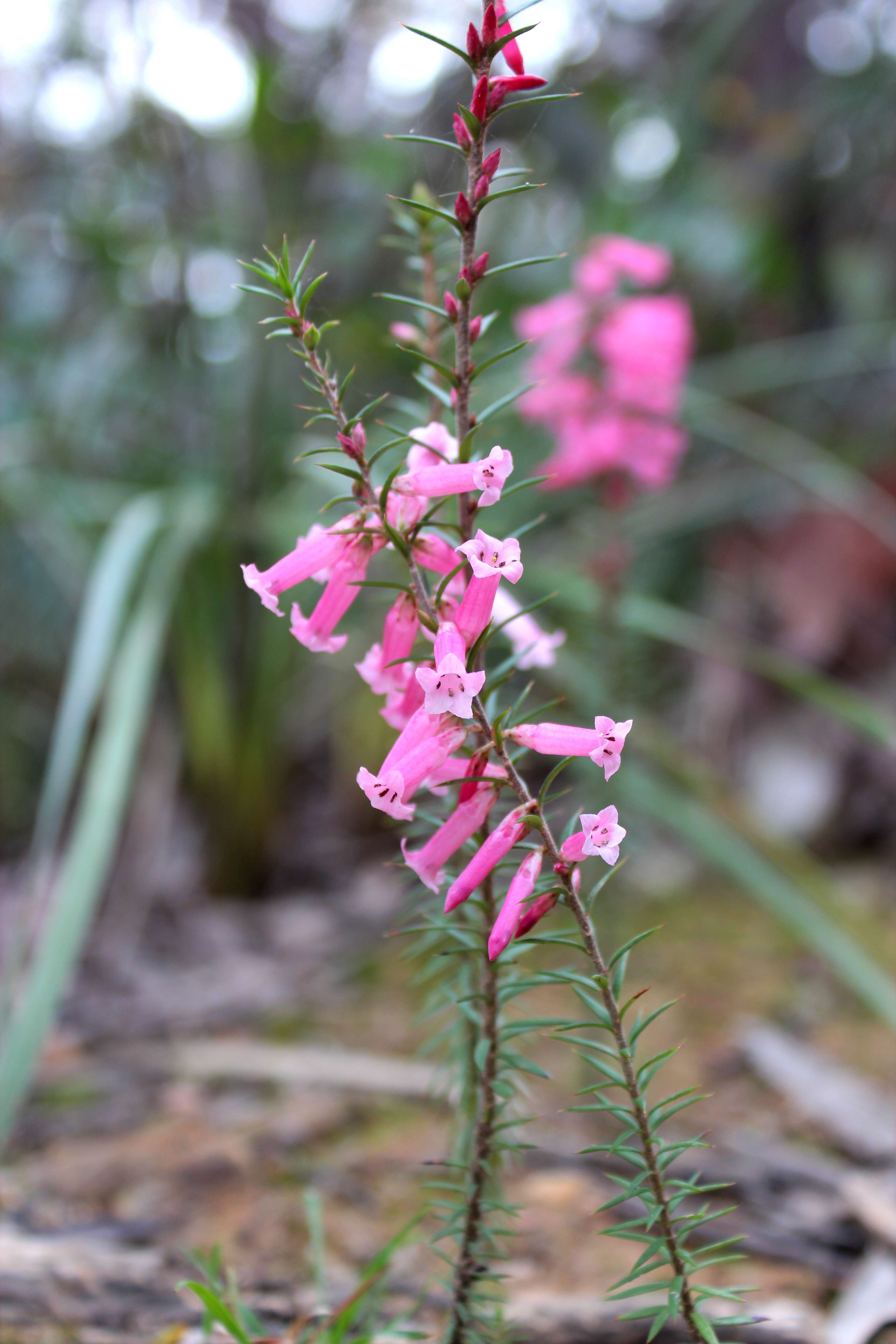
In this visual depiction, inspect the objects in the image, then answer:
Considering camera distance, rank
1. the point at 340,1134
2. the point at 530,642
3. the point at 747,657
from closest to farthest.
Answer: the point at 530,642 < the point at 340,1134 < the point at 747,657

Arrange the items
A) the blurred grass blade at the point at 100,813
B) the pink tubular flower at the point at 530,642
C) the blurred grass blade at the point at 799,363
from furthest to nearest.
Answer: the blurred grass blade at the point at 799,363
the blurred grass blade at the point at 100,813
the pink tubular flower at the point at 530,642

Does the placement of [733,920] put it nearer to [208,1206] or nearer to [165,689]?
[208,1206]

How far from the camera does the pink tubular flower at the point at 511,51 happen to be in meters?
0.37

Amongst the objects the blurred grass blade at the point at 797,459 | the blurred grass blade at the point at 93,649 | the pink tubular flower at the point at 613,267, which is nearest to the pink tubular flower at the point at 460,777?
the blurred grass blade at the point at 93,649

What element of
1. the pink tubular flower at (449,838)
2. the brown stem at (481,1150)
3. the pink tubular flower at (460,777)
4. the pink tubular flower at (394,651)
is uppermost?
the pink tubular flower at (394,651)

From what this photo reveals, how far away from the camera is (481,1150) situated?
426 millimetres

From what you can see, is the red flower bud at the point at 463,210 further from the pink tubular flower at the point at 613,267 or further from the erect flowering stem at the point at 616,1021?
the pink tubular flower at the point at 613,267

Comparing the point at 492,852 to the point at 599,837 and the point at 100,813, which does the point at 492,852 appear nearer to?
the point at 599,837

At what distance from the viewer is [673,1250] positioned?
365 mm

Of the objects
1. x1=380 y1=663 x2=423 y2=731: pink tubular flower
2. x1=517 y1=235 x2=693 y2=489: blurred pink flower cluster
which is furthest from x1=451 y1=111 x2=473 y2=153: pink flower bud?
x1=517 y1=235 x2=693 y2=489: blurred pink flower cluster

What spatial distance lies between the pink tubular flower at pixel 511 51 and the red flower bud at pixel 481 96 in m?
0.02

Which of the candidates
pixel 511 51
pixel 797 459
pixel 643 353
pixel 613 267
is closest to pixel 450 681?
pixel 511 51

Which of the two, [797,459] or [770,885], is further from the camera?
[797,459]

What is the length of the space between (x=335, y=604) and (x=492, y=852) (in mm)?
142
